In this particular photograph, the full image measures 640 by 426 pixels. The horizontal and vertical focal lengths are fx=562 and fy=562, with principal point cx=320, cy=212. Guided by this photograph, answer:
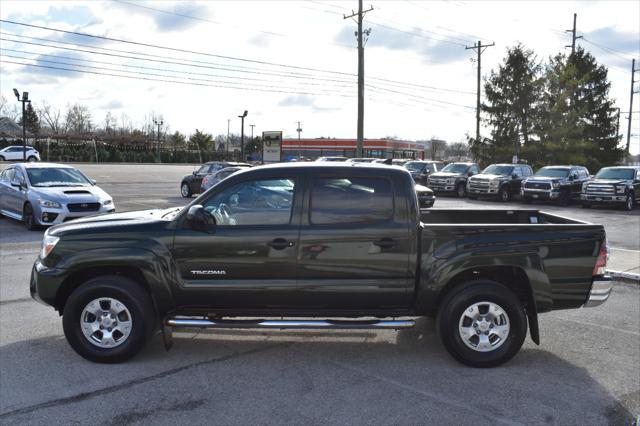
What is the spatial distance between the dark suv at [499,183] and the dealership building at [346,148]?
159 feet

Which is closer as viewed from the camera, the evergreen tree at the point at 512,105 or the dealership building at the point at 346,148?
the evergreen tree at the point at 512,105

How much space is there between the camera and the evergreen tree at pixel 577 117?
140ft

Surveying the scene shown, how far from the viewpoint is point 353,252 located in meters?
Answer: 4.98

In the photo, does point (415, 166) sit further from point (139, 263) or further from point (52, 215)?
point (139, 263)

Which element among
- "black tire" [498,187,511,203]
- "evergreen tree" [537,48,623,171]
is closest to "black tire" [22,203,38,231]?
"black tire" [498,187,511,203]

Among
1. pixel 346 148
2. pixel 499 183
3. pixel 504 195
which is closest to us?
pixel 499 183

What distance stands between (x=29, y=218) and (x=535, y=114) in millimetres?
40363

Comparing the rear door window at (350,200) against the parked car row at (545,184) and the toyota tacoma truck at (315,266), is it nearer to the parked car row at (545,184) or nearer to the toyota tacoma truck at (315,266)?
the toyota tacoma truck at (315,266)

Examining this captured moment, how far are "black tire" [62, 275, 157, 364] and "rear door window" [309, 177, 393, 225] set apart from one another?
1.72 m

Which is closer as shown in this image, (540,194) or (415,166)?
(540,194)

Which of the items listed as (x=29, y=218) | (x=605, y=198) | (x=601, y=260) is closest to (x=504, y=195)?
(x=605, y=198)

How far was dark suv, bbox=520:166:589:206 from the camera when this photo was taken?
25.2 meters

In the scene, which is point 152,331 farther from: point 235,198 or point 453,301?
point 453,301

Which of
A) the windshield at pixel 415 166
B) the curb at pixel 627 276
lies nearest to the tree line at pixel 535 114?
the windshield at pixel 415 166
